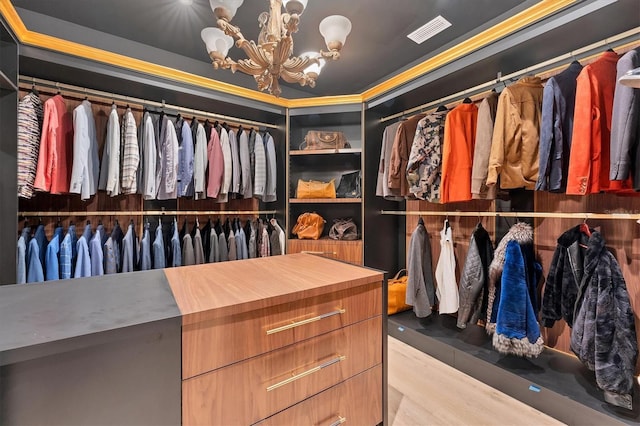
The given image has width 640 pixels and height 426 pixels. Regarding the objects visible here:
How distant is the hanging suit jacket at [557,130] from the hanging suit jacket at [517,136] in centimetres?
11

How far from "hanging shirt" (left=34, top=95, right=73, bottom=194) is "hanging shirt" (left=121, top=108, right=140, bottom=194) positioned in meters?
0.37

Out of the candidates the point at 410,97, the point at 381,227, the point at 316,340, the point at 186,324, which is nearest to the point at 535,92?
the point at 410,97

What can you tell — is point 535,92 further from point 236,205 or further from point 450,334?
point 236,205

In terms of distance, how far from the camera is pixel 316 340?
1003 mm

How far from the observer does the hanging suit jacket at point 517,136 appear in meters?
1.82

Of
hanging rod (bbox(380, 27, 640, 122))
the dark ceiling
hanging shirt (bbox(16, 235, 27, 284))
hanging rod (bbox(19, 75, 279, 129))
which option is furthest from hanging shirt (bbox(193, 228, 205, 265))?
hanging rod (bbox(380, 27, 640, 122))

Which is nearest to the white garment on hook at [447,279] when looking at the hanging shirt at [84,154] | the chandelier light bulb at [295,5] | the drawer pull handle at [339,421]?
the drawer pull handle at [339,421]

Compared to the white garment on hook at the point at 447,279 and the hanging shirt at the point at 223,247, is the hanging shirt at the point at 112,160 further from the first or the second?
the white garment on hook at the point at 447,279

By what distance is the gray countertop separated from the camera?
0.60 m

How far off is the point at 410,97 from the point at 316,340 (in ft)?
7.99

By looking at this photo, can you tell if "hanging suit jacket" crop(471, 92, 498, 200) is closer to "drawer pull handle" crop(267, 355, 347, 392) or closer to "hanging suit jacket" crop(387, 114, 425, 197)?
"hanging suit jacket" crop(387, 114, 425, 197)

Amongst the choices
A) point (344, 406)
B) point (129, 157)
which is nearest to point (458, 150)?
point (344, 406)

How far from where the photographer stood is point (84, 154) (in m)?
2.21

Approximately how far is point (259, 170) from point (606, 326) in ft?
9.05
